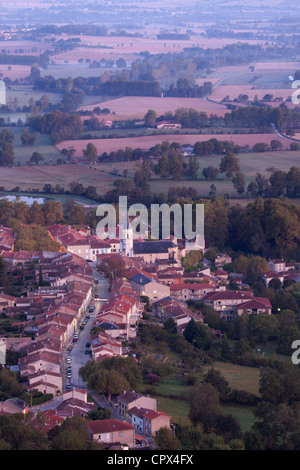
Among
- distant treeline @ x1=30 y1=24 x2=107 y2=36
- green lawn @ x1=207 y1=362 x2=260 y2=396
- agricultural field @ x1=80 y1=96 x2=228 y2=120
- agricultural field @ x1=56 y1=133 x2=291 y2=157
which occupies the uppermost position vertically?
distant treeline @ x1=30 y1=24 x2=107 y2=36

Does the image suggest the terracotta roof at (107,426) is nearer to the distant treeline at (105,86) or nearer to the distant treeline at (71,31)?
the distant treeline at (105,86)

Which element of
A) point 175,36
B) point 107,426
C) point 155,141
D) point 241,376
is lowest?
point 241,376

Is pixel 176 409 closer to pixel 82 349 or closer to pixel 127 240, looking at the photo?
pixel 82 349

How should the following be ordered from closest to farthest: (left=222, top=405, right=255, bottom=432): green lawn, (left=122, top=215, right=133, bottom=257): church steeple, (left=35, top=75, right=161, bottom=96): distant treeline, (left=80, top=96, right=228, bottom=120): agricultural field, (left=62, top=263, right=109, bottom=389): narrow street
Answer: (left=222, top=405, right=255, bottom=432): green lawn
(left=62, top=263, right=109, bottom=389): narrow street
(left=122, top=215, right=133, bottom=257): church steeple
(left=80, top=96, right=228, bottom=120): agricultural field
(left=35, top=75, right=161, bottom=96): distant treeline

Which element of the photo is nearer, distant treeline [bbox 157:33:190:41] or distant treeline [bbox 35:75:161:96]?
distant treeline [bbox 35:75:161:96]

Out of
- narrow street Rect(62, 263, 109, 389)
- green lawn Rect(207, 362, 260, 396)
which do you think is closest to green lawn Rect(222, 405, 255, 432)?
green lawn Rect(207, 362, 260, 396)

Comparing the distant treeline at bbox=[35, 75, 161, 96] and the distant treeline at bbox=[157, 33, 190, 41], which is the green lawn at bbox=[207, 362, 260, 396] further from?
the distant treeline at bbox=[157, 33, 190, 41]

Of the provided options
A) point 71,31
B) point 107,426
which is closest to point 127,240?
point 107,426

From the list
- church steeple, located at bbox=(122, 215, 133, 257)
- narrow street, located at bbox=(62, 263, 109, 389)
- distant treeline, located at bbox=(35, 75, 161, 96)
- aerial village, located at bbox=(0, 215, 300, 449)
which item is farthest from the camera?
distant treeline, located at bbox=(35, 75, 161, 96)

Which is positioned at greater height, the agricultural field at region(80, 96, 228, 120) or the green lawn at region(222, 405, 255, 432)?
the agricultural field at region(80, 96, 228, 120)

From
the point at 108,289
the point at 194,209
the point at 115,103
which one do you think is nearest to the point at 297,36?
the point at 115,103

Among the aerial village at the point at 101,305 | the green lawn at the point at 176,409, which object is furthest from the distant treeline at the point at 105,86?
the green lawn at the point at 176,409
